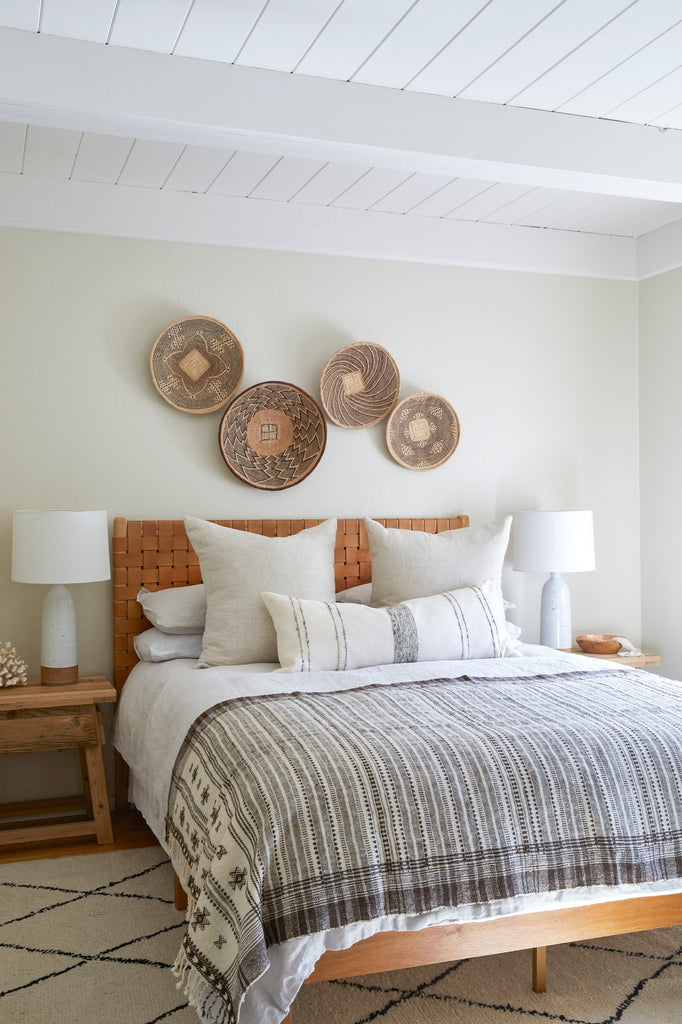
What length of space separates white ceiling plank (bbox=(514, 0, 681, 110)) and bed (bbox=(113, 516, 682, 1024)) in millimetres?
1612

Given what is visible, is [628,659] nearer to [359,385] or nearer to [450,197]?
[359,385]

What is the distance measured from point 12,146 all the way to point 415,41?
62.2 inches

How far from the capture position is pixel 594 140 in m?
2.90

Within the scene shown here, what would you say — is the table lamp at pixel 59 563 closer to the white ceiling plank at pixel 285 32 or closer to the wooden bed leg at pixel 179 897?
the wooden bed leg at pixel 179 897

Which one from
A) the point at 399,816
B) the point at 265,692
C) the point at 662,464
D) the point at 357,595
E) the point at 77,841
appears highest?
the point at 662,464

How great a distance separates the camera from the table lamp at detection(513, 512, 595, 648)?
3883 mm

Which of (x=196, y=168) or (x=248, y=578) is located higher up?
(x=196, y=168)

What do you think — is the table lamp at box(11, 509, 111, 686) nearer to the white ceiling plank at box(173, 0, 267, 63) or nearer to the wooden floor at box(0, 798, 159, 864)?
the wooden floor at box(0, 798, 159, 864)

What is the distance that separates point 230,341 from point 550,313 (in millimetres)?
Result: 1604

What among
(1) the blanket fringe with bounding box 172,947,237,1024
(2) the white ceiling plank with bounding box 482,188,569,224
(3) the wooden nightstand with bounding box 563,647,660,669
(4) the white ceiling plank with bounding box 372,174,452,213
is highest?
(4) the white ceiling plank with bounding box 372,174,452,213

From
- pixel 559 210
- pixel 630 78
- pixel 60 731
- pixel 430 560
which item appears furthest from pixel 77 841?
pixel 559 210

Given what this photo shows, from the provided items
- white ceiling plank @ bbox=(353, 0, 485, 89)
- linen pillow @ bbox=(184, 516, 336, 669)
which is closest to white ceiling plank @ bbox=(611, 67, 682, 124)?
white ceiling plank @ bbox=(353, 0, 485, 89)

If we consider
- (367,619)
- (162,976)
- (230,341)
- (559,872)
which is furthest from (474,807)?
(230,341)

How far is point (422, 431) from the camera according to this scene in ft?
13.3
